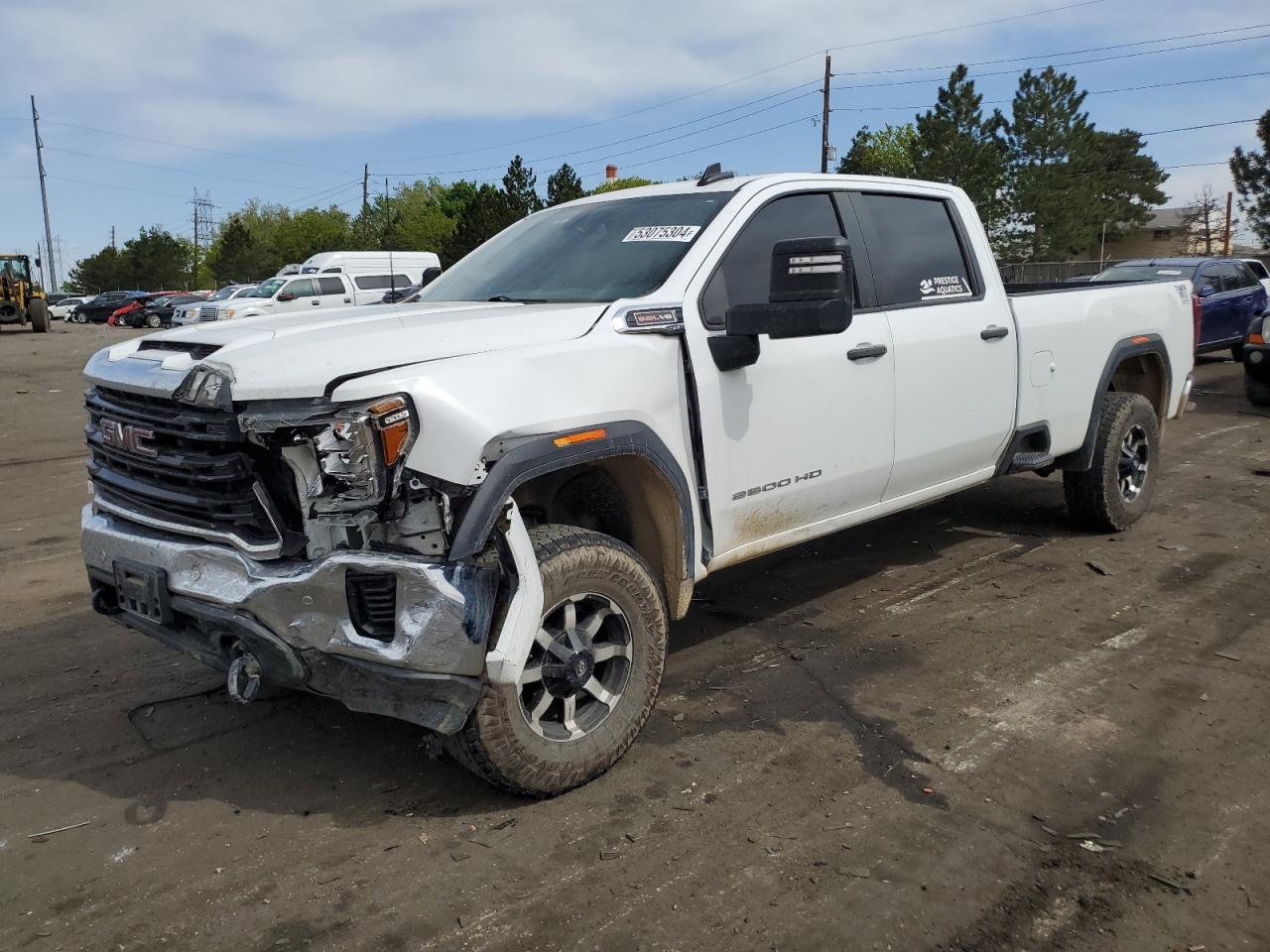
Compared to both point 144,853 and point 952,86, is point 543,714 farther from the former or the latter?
point 952,86

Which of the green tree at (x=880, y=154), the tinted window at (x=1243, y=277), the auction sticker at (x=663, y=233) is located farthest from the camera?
the green tree at (x=880, y=154)

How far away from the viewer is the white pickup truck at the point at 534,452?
297 cm

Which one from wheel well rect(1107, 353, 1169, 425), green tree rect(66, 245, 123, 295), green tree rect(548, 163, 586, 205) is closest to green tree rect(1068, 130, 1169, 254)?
green tree rect(548, 163, 586, 205)

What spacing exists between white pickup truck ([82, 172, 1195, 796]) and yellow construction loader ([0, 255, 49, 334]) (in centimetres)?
3332

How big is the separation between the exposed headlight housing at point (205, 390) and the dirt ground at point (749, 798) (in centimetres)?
135

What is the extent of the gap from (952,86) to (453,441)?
50.8 metres

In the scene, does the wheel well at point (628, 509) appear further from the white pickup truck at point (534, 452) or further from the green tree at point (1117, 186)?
the green tree at point (1117, 186)

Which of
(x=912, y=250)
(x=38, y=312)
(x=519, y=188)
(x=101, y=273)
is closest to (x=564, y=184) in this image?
(x=519, y=188)

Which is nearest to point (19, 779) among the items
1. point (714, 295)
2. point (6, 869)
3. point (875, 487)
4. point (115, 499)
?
point (6, 869)

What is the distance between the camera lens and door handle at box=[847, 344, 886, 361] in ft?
14.2

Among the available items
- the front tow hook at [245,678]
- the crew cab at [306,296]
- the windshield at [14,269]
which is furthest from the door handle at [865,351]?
the windshield at [14,269]

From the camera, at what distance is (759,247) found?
416 cm

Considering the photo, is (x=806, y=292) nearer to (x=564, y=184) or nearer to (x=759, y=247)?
(x=759, y=247)

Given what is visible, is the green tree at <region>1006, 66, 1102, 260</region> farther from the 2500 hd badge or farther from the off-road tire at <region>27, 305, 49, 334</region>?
the 2500 hd badge
